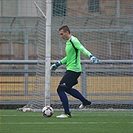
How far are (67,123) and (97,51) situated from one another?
27.1ft

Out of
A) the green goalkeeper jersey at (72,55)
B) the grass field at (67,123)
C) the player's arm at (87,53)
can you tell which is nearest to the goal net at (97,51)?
the grass field at (67,123)

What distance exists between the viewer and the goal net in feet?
53.3

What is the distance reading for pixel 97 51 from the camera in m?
19.6

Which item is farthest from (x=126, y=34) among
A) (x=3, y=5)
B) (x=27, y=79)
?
(x=3, y=5)

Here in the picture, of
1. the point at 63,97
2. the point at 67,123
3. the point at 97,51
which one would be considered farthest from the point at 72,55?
the point at 97,51

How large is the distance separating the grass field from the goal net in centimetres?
261

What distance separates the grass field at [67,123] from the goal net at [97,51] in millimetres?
2610

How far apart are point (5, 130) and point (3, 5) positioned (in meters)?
16.2

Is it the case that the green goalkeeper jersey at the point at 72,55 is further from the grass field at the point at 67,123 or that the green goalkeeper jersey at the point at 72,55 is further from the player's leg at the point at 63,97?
the grass field at the point at 67,123

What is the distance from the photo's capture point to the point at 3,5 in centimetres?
2597

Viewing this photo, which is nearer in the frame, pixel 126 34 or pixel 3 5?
pixel 126 34

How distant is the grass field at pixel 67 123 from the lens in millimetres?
10250

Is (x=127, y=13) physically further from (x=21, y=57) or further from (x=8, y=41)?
(x=21, y=57)

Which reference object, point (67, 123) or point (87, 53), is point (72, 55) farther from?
point (67, 123)
